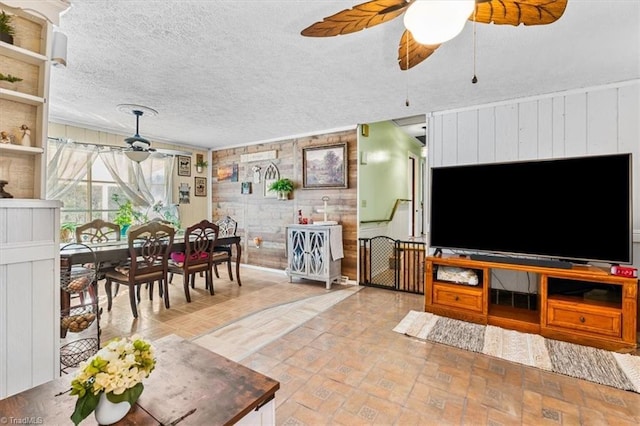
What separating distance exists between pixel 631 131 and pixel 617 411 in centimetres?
243

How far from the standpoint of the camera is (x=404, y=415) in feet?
5.40

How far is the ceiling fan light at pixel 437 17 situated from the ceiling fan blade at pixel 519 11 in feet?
1.03

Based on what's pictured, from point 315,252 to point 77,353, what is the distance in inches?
106

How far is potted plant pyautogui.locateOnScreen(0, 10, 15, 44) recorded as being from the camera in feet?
4.97

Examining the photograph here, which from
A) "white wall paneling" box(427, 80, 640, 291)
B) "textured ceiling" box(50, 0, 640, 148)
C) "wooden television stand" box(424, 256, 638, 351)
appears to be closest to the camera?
"textured ceiling" box(50, 0, 640, 148)

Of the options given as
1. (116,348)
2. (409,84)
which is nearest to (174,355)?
(116,348)

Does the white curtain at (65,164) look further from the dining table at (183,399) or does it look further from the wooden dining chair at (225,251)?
the dining table at (183,399)

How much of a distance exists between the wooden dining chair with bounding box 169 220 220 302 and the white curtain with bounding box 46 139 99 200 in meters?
1.93

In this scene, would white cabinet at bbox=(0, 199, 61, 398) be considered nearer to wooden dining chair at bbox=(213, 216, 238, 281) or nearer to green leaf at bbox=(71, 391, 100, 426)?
green leaf at bbox=(71, 391, 100, 426)

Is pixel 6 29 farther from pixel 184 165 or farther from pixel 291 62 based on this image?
pixel 184 165

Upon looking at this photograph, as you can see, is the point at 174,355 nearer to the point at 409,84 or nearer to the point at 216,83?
the point at 216,83

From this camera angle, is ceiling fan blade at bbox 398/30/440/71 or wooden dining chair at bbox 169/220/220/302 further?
wooden dining chair at bbox 169/220/220/302

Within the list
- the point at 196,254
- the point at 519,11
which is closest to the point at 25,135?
the point at 196,254

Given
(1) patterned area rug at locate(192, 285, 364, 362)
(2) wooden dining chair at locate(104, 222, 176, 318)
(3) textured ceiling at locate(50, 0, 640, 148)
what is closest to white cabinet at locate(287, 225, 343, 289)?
(1) patterned area rug at locate(192, 285, 364, 362)
